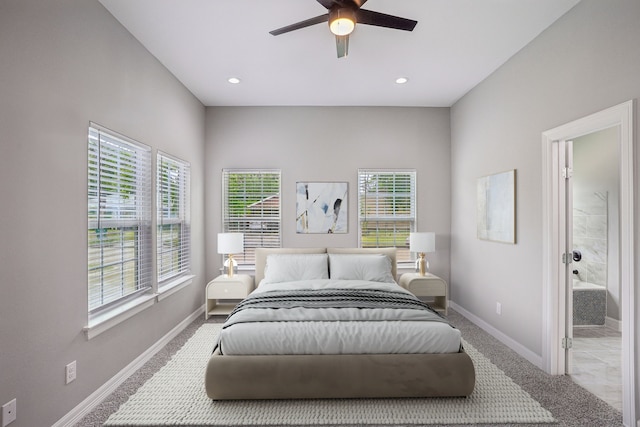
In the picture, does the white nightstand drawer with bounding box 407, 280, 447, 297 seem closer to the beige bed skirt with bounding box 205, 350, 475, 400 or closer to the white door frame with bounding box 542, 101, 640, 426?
the white door frame with bounding box 542, 101, 640, 426

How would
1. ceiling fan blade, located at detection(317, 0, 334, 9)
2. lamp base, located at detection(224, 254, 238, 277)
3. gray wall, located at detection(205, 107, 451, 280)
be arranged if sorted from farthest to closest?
→ gray wall, located at detection(205, 107, 451, 280) < lamp base, located at detection(224, 254, 238, 277) < ceiling fan blade, located at detection(317, 0, 334, 9)

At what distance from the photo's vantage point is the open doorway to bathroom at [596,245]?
3.88 m

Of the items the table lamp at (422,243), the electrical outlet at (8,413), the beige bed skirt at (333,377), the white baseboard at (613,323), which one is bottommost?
the white baseboard at (613,323)

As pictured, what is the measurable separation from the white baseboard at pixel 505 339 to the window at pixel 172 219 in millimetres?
3529

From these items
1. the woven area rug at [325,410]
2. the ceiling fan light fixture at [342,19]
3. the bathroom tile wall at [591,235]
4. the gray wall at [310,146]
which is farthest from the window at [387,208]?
the ceiling fan light fixture at [342,19]

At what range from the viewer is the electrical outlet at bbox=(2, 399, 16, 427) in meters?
1.70

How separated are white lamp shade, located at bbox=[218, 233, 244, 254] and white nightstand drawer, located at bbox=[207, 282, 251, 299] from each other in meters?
0.40

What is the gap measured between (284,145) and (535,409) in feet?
12.7

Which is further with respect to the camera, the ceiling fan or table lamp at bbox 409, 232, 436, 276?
table lamp at bbox 409, 232, 436, 276

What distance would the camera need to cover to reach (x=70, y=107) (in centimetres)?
218

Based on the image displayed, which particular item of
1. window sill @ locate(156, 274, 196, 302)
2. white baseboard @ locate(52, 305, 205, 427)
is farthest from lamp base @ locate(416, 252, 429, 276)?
white baseboard @ locate(52, 305, 205, 427)

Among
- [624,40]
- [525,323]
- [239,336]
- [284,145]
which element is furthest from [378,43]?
[525,323]

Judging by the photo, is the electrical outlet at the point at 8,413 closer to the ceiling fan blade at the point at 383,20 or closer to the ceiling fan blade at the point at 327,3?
the ceiling fan blade at the point at 327,3

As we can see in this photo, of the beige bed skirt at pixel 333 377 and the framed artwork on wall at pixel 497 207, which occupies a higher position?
the framed artwork on wall at pixel 497 207
